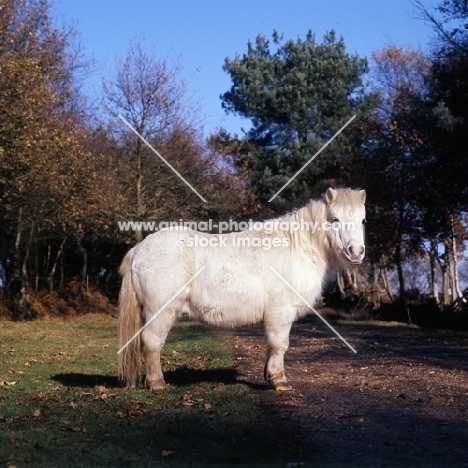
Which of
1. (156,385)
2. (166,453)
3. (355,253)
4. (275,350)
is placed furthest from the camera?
(156,385)

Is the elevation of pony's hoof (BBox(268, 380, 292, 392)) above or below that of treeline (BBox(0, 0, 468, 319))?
below

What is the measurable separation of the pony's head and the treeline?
992cm

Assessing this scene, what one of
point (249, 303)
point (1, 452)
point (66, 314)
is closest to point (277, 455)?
point (1, 452)

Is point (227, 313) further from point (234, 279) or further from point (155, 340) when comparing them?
point (155, 340)

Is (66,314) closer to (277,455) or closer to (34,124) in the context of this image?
(34,124)

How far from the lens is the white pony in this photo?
8172 mm

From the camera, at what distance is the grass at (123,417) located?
530 centimetres

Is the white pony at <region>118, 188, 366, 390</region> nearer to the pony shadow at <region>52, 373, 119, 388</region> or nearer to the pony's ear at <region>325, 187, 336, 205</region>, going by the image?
the pony's ear at <region>325, 187, 336, 205</region>

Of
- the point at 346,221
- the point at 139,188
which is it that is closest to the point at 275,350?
the point at 346,221

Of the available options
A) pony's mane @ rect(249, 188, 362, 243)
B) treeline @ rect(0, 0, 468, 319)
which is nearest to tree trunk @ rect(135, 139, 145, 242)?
treeline @ rect(0, 0, 468, 319)

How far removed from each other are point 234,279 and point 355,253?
152cm

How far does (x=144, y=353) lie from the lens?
844 centimetres

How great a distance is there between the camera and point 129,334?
8.39 m

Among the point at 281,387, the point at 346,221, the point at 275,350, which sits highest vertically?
the point at 346,221
